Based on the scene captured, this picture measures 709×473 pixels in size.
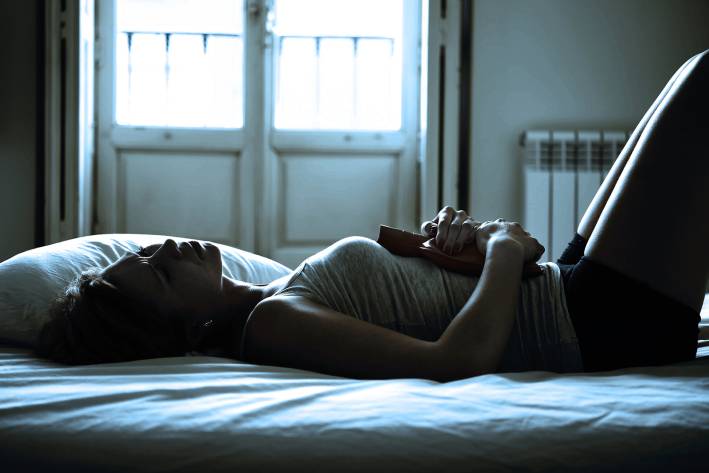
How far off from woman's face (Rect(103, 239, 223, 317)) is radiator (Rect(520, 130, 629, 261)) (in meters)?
2.00

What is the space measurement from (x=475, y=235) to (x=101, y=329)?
2.16 ft

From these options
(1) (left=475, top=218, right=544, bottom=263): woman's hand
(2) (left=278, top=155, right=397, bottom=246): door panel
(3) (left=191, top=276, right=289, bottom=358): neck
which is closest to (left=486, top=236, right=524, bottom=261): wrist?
(1) (left=475, top=218, right=544, bottom=263): woman's hand

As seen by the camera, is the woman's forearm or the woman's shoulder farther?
the woman's shoulder

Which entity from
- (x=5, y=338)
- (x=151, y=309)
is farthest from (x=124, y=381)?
(x=5, y=338)

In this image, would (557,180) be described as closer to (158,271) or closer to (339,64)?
(339,64)

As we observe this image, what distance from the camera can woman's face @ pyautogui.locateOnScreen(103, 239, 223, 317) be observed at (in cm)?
102

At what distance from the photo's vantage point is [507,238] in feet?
3.44

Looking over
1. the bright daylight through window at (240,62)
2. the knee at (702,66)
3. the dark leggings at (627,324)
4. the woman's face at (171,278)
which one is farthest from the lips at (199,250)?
the bright daylight through window at (240,62)

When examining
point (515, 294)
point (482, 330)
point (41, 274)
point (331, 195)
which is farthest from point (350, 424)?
point (331, 195)

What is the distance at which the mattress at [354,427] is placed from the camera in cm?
65

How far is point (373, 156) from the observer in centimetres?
295

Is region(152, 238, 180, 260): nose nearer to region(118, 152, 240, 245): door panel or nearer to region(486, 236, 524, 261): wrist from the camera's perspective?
region(486, 236, 524, 261): wrist

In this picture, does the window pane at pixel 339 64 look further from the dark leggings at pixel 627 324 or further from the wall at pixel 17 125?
the dark leggings at pixel 627 324

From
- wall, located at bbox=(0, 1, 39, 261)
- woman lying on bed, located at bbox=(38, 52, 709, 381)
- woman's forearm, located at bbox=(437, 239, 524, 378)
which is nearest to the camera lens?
woman's forearm, located at bbox=(437, 239, 524, 378)
